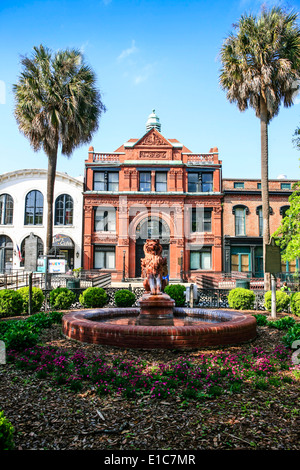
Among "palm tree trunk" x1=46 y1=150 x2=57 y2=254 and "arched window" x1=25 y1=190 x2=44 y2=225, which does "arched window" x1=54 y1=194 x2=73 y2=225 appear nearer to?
"arched window" x1=25 y1=190 x2=44 y2=225

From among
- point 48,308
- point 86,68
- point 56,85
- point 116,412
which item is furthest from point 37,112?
point 116,412

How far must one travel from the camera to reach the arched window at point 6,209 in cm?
3322

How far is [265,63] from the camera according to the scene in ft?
64.6

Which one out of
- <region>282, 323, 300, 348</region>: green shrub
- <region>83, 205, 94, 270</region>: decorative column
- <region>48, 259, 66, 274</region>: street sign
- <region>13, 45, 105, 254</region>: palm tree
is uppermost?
<region>13, 45, 105, 254</region>: palm tree

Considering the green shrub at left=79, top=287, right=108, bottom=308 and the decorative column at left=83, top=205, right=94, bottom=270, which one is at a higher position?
the decorative column at left=83, top=205, right=94, bottom=270

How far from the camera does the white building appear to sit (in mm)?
32656

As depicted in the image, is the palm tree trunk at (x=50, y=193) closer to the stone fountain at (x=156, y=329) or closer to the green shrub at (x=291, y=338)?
the stone fountain at (x=156, y=329)

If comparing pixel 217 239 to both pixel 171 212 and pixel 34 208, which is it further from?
pixel 34 208

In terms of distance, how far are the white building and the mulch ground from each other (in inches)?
1100

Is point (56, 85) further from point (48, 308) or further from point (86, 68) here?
point (48, 308)

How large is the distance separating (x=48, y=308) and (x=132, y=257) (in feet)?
58.7

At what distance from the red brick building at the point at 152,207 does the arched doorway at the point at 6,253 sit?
749 centimetres

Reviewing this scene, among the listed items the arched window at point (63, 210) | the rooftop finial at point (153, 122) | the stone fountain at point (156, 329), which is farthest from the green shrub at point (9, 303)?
the rooftop finial at point (153, 122)

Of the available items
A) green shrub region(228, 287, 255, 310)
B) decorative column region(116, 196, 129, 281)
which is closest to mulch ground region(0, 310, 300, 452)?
green shrub region(228, 287, 255, 310)
